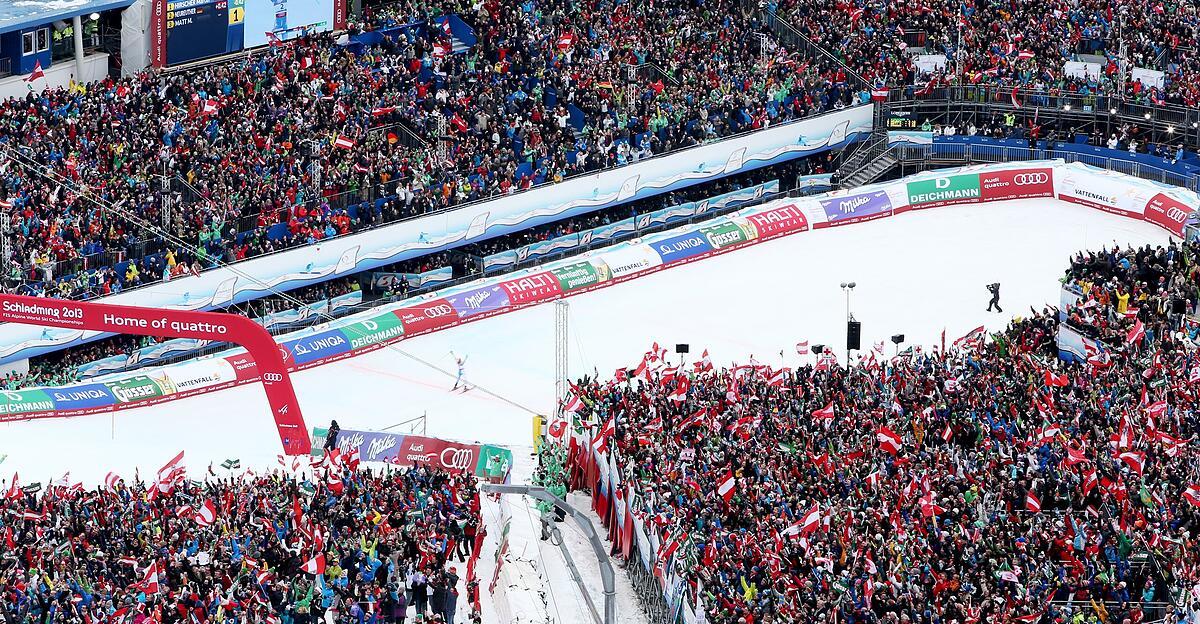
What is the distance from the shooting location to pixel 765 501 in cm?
3684

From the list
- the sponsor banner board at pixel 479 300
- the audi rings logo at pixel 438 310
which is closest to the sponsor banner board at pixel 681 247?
the sponsor banner board at pixel 479 300

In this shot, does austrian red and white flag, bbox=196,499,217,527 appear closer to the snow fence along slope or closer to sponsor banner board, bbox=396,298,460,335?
the snow fence along slope

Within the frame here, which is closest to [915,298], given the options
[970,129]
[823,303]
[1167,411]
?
[823,303]

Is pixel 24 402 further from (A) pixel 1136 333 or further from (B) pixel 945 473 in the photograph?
(A) pixel 1136 333

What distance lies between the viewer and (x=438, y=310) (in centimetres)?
5100

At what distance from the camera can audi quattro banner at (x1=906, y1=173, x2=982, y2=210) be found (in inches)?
2325

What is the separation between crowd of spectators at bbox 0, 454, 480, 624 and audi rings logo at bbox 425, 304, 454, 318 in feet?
38.1

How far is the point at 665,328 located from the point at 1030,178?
12.9 m

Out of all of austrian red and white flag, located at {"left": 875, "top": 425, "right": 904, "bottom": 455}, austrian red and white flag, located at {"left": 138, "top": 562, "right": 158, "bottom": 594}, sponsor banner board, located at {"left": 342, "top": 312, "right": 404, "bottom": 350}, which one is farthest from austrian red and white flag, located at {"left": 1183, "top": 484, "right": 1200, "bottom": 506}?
sponsor banner board, located at {"left": 342, "top": 312, "right": 404, "bottom": 350}

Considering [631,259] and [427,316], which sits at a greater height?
[631,259]

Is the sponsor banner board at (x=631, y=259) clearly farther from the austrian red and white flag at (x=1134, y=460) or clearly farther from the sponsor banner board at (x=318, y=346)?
the austrian red and white flag at (x=1134, y=460)

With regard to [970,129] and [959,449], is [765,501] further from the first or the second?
[970,129]

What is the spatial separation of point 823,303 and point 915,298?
2.23m

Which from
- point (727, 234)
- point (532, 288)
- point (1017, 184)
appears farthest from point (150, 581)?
point (1017, 184)
